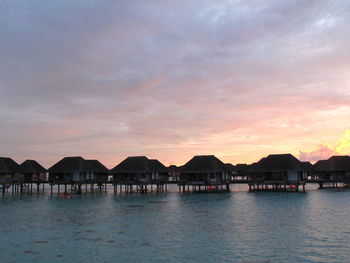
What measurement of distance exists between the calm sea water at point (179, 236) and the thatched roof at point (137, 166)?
25414 mm

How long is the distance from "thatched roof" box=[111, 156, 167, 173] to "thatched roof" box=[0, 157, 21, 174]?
59.3 ft

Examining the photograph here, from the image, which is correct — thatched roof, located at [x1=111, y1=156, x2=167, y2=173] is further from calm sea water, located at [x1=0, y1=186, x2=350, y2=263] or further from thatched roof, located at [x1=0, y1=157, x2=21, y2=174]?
calm sea water, located at [x1=0, y1=186, x2=350, y2=263]

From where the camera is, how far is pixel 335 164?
70125 mm

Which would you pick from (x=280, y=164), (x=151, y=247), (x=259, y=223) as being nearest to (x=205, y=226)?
(x=259, y=223)

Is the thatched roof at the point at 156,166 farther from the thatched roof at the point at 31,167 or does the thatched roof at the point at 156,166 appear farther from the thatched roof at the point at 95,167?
the thatched roof at the point at 31,167

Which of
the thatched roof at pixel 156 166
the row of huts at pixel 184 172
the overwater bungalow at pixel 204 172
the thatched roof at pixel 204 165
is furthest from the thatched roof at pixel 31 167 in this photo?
the thatched roof at pixel 204 165

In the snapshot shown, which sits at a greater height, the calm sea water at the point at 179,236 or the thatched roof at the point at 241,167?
the thatched roof at the point at 241,167

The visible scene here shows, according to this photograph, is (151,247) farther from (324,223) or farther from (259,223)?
(324,223)

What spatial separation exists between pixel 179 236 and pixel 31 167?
5527 cm

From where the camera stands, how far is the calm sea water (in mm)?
20344

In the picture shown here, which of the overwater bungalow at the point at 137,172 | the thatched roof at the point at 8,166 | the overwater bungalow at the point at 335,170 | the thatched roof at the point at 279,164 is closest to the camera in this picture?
the thatched roof at the point at 279,164

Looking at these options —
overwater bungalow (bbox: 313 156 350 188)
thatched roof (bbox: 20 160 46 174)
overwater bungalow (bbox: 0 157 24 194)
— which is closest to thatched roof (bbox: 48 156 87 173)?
overwater bungalow (bbox: 0 157 24 194)

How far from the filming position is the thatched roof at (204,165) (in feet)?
200

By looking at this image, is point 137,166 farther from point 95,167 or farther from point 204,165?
point 204,165
